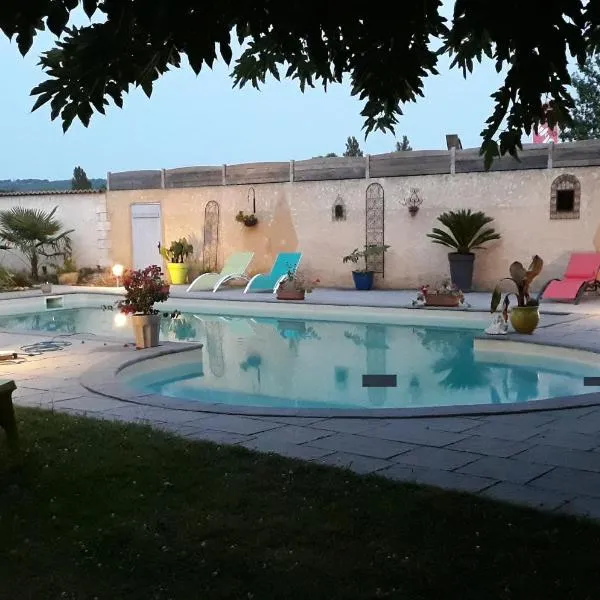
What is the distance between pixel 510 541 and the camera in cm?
314

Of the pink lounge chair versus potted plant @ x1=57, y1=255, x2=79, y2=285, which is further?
potted plant @ x1=57, y1=255, x2=79, y2=285

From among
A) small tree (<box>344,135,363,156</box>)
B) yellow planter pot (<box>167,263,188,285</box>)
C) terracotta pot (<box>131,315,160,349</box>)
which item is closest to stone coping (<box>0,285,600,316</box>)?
yellow planter pot (<box>167,263,188,285</box>)

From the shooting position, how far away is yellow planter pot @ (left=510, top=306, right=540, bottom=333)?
9.31 meters

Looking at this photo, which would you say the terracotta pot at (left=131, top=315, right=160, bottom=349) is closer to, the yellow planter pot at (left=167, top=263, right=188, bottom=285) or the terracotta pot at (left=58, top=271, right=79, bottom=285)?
the yellow planter pot at (left=167, top=263, right=188, bottom=285)

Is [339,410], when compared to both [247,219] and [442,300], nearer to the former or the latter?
[442,300]

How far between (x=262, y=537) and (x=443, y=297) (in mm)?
9694

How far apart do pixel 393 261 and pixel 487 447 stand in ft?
38.7

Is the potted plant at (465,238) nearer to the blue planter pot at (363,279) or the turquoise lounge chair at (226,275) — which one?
the blue planter pot at (363,279)

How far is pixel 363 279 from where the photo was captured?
16094 mm

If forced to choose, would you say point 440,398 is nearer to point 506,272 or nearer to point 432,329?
point 432,329

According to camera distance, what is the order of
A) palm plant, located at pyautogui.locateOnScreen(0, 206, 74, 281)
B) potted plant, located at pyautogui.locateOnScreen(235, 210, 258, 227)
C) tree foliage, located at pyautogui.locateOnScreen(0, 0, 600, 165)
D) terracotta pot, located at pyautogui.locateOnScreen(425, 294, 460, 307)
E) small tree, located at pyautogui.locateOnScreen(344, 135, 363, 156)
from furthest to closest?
small tree, located at pyautogui.locateOnScreen(344, 135, 363, 156)
palm plant, located at pyautogui.locateOnScreen(0, 206, 74, 281)
potted plant, located at pyautogui.locateOnScreen(235, 210, 258, 227)
terracotta pot, located at pyautogui.locateOnScreen(425, 294, 460, 307)
tree foliage, located at pyautogui.locateOnScreen(0, 0, 600, 165)

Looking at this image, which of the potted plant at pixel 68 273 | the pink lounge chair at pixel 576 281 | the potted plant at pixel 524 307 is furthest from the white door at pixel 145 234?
the potted plant at pixel 524 307

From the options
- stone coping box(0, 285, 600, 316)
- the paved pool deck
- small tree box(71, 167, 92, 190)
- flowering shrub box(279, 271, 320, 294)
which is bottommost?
the paved pool deck

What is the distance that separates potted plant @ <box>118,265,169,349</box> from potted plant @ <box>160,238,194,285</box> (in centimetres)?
967
